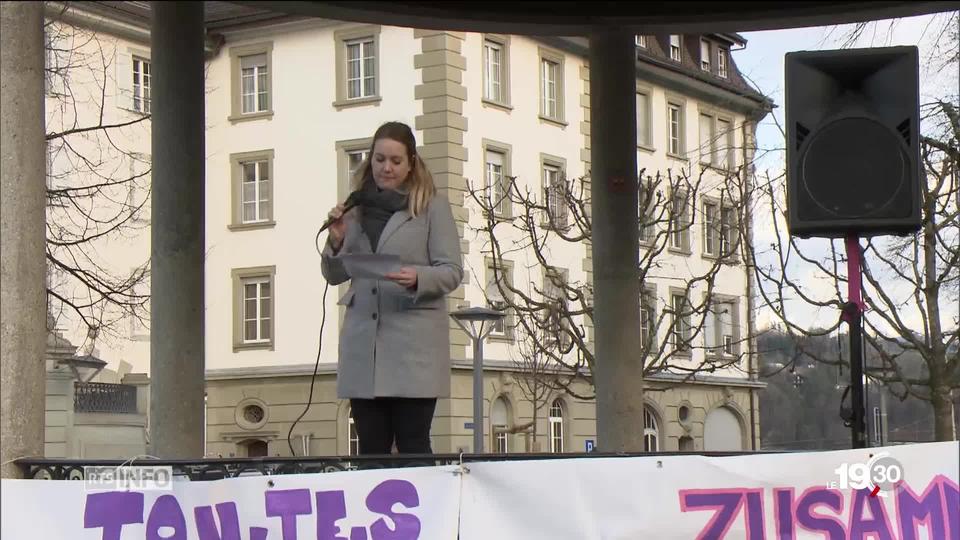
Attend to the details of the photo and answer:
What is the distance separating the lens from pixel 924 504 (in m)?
5.52

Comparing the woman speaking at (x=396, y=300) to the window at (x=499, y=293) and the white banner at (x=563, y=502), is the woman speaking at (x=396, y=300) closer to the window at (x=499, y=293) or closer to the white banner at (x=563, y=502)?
the white banner at (x=563, y=502)

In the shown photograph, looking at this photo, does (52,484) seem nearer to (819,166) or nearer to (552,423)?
(819,166)

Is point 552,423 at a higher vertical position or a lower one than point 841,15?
lower

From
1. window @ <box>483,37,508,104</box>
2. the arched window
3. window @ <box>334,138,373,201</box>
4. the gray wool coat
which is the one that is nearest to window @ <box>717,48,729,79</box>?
window @ <box>483,37,508,104</box>

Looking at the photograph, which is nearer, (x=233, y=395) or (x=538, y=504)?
(x=538, y=504)

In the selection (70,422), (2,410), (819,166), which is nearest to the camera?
(2,410)

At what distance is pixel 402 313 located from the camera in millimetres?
6605

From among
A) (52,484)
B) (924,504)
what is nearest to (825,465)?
(924,504)

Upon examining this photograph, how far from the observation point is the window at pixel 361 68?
47125 mm

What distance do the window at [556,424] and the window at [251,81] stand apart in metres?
12.8

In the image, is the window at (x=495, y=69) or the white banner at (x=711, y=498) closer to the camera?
the white banner at (x=711, y=498)

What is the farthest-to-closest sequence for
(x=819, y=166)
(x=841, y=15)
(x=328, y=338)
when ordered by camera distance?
(x=328, y=338) < (x=841, y=15) < (x=819, y=166)

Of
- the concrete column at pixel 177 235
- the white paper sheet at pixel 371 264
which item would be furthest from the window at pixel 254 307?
the white paper sheet at pixel 371 264

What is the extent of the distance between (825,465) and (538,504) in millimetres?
1037
